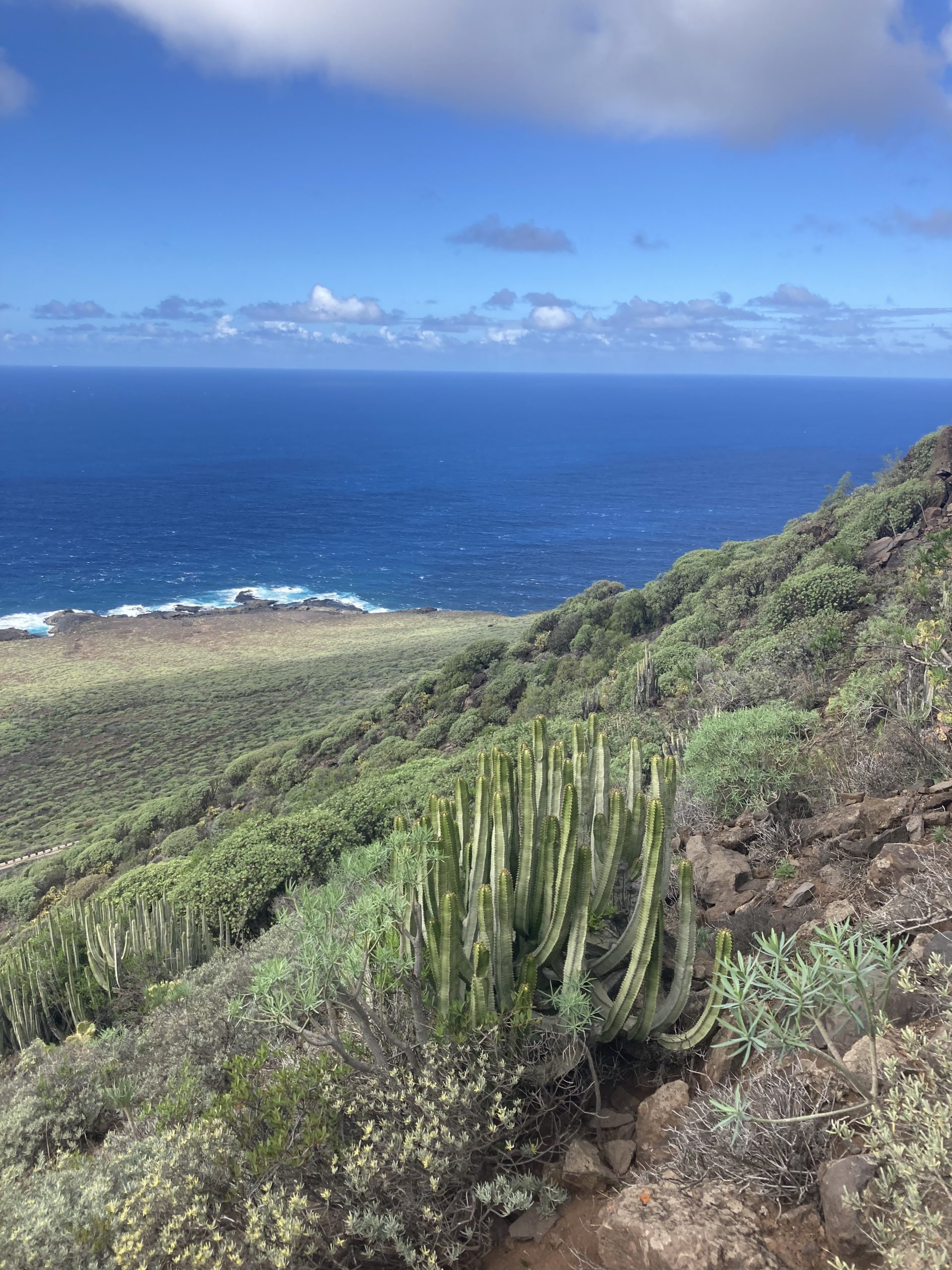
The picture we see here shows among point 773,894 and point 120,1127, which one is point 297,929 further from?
point 773,894

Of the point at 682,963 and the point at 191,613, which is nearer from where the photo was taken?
the point at 682,963

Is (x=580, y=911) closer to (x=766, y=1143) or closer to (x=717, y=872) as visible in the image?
(x=766, y=1143)

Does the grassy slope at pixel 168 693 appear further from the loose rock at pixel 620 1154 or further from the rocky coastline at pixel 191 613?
the loose rock at pixel 620 1154

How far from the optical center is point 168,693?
42.8 meters

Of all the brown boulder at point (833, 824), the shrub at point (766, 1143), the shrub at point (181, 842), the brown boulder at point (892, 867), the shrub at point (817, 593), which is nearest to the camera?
the shrub at point (766, 1143)

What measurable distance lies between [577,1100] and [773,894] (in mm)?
2624

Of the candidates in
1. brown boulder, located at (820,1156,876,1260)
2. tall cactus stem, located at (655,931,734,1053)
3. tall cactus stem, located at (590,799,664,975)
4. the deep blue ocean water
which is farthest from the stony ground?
the deep blue ocean water

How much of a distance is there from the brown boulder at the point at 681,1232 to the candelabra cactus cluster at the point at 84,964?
7.87 meters

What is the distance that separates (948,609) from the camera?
10.5 m

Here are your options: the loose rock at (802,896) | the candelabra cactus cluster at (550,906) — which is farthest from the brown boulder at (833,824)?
the candelabra cactus cluster at (550,906)

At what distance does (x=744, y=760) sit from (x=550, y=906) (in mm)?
4700

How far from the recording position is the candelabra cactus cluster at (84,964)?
9.87 m

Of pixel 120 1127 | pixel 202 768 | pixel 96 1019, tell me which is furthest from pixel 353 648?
pixel 120 1127

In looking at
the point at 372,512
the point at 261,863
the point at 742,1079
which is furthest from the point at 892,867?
the point at 372,512
